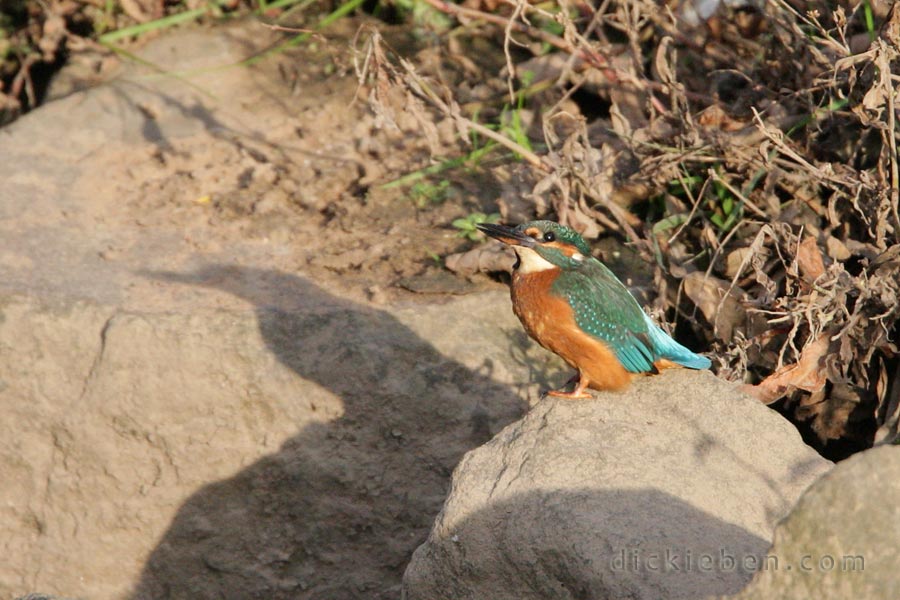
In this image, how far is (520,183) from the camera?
17.2 feet

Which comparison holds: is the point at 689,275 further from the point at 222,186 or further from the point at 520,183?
the point at 222,186

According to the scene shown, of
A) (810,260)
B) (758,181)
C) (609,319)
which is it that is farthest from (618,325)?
(758,181)

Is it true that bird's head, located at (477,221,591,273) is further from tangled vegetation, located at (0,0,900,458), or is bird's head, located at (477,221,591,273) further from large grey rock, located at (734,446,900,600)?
Answer: large grey rock, located at (734,446,900,600)

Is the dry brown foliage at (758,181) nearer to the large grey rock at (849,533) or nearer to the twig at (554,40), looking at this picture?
the twig at (554,40)

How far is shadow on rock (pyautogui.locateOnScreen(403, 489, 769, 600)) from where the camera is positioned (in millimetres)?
2938

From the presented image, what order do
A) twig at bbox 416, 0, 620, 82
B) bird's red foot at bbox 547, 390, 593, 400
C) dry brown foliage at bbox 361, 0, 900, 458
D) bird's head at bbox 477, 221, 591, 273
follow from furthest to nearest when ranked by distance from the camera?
twig at bbox 416, 0, 620, 82 < dry brown foliage at bbox 361, 0, 900, 458 < bird's head at bbox 477, 221, 591, 273 < bird's red foot at bbox 547, 390, 593, 400

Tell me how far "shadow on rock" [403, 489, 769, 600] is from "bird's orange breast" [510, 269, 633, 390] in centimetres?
60

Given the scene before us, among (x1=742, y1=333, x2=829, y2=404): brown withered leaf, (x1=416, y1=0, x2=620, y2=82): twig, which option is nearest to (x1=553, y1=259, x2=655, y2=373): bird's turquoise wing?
(x1=742, y1=333, x2=829, y2=404): brown withered leaf

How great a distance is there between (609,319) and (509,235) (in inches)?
17.8

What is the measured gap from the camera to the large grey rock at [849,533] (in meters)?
2.45

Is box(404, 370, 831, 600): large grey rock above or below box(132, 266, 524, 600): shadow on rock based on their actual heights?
above

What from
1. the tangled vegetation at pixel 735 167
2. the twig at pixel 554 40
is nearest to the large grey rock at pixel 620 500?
the tangled vegetation at pixel 735 167

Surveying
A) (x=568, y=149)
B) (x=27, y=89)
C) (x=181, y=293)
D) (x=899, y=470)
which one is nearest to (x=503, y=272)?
(x=568, y=149)

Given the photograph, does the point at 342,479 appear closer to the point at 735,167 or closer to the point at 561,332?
the point at 561,332
